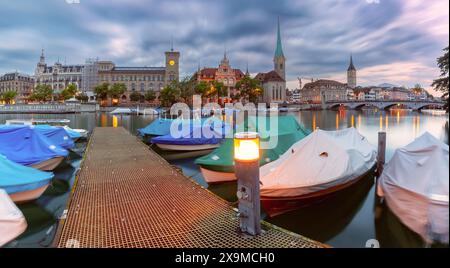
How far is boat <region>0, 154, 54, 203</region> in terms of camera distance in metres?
5.74

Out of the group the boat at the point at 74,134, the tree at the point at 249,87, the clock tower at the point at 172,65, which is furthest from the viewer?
the clock tower at the point at 172,65

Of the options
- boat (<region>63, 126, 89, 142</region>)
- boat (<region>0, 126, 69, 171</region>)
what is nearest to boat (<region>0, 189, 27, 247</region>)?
boat (<region>0, 126, 69, 171</region>)

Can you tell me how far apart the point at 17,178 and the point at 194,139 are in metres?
8.82

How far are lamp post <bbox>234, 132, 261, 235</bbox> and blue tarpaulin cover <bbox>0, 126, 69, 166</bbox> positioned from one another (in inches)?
307

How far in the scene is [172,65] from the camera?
88.1 metres

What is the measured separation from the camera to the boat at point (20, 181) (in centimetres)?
574

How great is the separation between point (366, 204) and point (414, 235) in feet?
16.2

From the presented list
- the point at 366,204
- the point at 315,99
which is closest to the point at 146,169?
the point at 366,204

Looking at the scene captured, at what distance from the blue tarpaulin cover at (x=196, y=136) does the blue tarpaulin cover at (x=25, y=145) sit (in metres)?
5.44

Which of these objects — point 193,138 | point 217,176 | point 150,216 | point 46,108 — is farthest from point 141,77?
point 150,216

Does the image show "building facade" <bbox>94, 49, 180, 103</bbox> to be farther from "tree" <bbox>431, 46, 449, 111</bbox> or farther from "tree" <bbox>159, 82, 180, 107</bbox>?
"tree" <bbox>431, 46, 449, 111</bbox>

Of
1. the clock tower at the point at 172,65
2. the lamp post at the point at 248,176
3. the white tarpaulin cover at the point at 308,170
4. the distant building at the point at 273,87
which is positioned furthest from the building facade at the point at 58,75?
the lamp post at the point at 248,176

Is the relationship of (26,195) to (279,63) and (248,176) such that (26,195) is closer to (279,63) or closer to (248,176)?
(248,176)

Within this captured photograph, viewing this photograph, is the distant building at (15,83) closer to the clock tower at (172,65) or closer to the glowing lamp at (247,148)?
the clock tower at (172,65)
